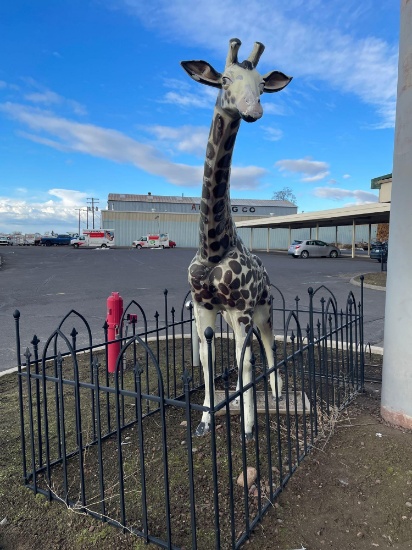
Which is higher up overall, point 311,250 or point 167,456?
point 311,250

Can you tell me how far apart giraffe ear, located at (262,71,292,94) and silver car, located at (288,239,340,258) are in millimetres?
29360

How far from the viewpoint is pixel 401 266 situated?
3430 millimetres

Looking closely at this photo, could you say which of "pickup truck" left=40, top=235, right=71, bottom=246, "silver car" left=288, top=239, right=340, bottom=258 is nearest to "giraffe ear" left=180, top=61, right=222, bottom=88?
"silver car" left=288, top=239, right=340, bottom=258

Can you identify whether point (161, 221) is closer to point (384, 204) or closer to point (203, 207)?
point (384, 204)

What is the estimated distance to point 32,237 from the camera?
60.9 meters

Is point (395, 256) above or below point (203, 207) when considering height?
below

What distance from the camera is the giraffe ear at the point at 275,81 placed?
2859mm

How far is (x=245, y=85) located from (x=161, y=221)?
56.1 meters

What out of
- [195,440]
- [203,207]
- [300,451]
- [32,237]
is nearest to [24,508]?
[195,440]

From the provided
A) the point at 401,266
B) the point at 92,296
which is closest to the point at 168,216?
the point at 92,296

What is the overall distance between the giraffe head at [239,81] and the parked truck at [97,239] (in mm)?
47994

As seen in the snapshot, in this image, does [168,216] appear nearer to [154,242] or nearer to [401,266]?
[154,242]

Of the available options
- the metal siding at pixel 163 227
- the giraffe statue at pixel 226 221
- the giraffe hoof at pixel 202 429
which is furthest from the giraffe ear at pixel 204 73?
the metal siding at pixel 163 227

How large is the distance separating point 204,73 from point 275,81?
54 centimetres
